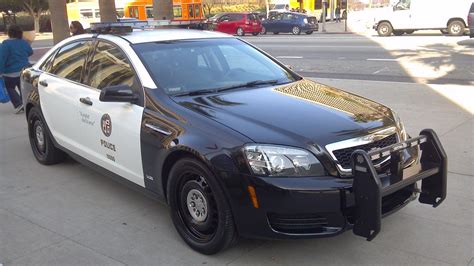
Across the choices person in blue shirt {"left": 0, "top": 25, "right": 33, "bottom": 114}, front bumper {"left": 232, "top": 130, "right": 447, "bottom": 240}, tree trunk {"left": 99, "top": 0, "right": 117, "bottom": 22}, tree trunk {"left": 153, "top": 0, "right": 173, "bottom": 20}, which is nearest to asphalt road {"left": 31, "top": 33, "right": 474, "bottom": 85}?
tree trunk {"left": 153, "top": 0, "right": 173, "bottom": 20}

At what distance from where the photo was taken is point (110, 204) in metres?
4.63

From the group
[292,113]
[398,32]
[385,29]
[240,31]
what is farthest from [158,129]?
[240,31]

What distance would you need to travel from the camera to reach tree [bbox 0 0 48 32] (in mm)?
47969

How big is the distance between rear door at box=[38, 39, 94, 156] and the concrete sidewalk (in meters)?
0.51

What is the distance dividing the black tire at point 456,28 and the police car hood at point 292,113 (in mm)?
19691

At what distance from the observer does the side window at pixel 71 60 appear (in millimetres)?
4988

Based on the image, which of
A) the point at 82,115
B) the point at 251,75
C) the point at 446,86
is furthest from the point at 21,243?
the point at 446,86

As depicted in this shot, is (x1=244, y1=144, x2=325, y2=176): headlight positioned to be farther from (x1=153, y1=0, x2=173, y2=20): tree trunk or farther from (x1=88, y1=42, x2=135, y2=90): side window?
(x1=153, y1=0, x2=173, y2=20): tree trunk

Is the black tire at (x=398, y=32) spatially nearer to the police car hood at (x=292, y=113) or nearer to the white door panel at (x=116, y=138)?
the police car hood at (x=292, y=113)

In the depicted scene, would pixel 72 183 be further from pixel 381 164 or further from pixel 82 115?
pixel 381 164

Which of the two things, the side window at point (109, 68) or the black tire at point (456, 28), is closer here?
the side window at point (109, 68)

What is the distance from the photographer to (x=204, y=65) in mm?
4445

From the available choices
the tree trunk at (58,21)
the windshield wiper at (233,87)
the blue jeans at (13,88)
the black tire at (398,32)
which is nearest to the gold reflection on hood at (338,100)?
the windshield wiper at (233,87)

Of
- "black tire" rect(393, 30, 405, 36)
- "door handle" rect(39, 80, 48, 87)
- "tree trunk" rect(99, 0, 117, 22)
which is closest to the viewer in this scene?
"door handle" rect(39, 80, 48, 87)
